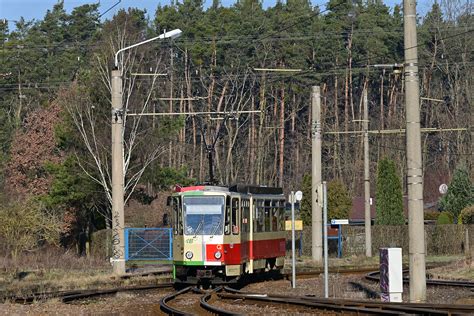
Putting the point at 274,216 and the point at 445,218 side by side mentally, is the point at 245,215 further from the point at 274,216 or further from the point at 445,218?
the point at 445,218

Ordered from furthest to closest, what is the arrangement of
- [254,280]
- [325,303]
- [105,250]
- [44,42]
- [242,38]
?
[44,42] → [242,38] → [105,250] → [254,280] → [325,303]

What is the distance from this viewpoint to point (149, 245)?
40.5 m

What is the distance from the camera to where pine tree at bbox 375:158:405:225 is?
57.0 m

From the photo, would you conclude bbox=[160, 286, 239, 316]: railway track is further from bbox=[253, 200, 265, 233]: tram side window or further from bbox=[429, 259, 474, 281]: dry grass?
bbox=[429, 259, 474, 281]: dry grass

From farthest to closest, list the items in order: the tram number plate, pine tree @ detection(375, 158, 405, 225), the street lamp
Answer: pine tree @ detection(375, 158, 405, 225), the street lamp, the tram number plate

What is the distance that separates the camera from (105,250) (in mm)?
45062

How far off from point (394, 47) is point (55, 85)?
82.5 ft

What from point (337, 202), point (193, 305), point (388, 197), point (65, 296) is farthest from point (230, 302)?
point (388, 197)

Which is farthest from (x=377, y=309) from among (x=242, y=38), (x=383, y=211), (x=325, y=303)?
(x=242, y=38)

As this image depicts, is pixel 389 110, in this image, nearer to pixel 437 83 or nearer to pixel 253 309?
pixel 437 83

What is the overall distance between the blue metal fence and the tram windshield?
12039 millimetres

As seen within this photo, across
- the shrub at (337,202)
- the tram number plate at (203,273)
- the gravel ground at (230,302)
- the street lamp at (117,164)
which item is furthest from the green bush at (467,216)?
the tram number plate at (203,273)

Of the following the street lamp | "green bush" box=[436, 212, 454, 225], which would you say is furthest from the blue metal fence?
"green bush" box=[436, 212, 454, 225]

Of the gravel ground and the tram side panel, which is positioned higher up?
the tram side panel
